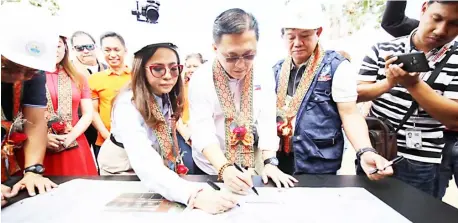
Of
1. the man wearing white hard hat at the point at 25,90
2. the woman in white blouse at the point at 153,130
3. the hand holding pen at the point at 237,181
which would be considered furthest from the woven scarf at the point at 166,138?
the man wearing white hard hat at the point at 25,90

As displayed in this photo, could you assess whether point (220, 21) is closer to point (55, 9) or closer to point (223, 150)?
point (223, 150)

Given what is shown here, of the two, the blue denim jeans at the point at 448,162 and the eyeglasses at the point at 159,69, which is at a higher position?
the eyeglasses at the point at 159,69

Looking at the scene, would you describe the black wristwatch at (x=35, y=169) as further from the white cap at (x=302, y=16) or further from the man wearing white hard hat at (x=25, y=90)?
the white cap at (x=302, y=16)

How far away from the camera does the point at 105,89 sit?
124 cm

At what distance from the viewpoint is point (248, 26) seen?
3.54ft

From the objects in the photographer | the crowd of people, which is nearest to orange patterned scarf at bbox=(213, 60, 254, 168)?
the crowd of people

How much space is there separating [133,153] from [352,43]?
3.15ft

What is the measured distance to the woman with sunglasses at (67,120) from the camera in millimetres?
1229

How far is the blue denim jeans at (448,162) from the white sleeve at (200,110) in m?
0.88

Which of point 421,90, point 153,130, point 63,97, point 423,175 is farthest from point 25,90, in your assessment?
point 423,175

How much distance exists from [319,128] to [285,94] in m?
0.19

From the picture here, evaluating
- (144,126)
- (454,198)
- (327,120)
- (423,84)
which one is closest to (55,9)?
(144,126)

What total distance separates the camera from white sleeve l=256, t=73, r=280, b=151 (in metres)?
0.48

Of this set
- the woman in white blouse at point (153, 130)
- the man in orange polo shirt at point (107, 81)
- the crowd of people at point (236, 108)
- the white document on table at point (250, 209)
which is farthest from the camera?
the man in orange polo shirt at point (107, 81)
